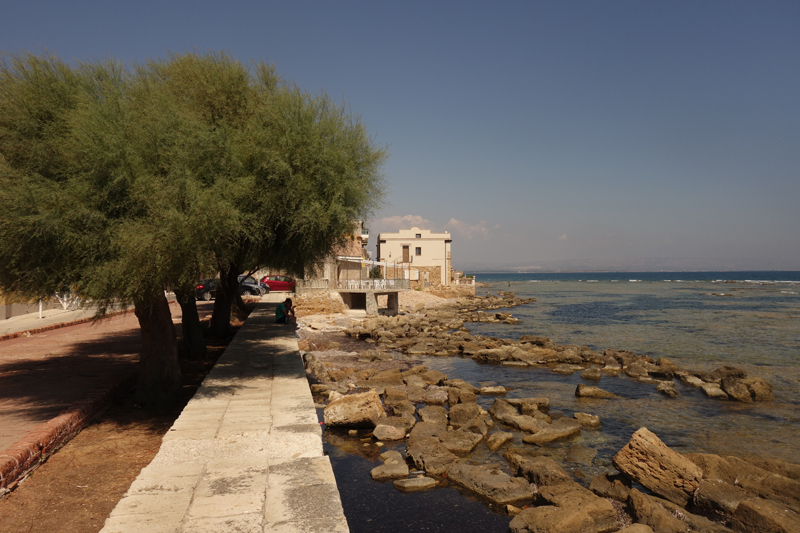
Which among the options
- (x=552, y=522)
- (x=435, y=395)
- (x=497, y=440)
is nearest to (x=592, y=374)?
(x=435, y=395)

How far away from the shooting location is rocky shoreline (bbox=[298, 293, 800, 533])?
23.4 ft

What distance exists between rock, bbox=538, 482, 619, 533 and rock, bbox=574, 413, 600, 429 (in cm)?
441

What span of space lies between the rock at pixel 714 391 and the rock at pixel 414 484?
11183 millimetres

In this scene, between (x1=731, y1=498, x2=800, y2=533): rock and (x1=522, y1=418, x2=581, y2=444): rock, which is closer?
(x1=731, y1=498, x2=800, y2=533): rock

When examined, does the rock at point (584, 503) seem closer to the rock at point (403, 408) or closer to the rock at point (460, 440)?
the rock at point (460, 440)

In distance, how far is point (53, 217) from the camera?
306 inches

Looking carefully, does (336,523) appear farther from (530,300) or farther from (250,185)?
(530,300)

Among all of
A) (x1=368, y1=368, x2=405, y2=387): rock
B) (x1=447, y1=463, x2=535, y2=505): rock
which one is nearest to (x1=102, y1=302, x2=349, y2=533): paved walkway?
(x1=447, y1=463, x2=535, y2=505): rock

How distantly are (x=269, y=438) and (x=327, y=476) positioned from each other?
1540 millimetres

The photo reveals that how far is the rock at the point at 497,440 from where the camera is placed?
10.3m

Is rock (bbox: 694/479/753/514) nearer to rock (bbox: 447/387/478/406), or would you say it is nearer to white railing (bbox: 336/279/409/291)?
rock (bbox: 447/387/478/406)

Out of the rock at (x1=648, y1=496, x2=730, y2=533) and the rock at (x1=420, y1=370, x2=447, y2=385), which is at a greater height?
the rock at (x1=420, y1=370, x2=447, y2=385)

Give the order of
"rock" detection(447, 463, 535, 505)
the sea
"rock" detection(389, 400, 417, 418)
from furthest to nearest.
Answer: "rock" detection(389, 400, 417, 418), "rock" detection(447, 463, 535, 505), the sea

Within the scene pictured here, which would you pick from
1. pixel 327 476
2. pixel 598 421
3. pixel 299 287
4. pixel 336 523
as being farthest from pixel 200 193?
pixel 299 287
